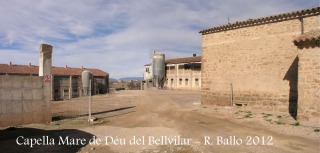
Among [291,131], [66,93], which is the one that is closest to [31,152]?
[291,131]

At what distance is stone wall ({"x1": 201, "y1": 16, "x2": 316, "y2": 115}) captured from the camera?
1413 cm

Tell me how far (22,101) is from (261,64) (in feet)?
41.4

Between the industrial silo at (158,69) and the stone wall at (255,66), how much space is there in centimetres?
2692

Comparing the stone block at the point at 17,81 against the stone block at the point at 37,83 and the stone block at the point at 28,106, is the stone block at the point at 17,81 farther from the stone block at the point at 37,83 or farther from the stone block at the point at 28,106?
the stone block at the point at 28,106

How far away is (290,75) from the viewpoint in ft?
→ 46.0

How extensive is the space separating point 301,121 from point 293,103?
3.15 metres

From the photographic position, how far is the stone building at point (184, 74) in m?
39.8

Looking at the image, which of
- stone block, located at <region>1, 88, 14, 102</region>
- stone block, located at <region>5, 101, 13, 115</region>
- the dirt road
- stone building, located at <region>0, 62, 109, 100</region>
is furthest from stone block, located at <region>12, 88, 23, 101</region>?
stone building, located at <region>0, 62, 109, 100</region>

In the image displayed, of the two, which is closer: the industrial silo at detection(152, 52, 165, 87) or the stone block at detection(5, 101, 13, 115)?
the stone block at detection(5, 101, 13, 115)

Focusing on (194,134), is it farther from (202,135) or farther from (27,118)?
(27,118)

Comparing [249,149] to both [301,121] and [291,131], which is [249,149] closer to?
[291,131]

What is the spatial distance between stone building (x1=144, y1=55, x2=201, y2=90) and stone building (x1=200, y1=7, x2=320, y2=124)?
20.8 meters

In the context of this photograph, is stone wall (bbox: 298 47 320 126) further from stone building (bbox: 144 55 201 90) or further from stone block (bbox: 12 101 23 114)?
stone building (bbox: 144 55 201 90)

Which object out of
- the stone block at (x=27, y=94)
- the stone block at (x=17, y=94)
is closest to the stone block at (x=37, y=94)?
the stone block at (x=27, y=94)
